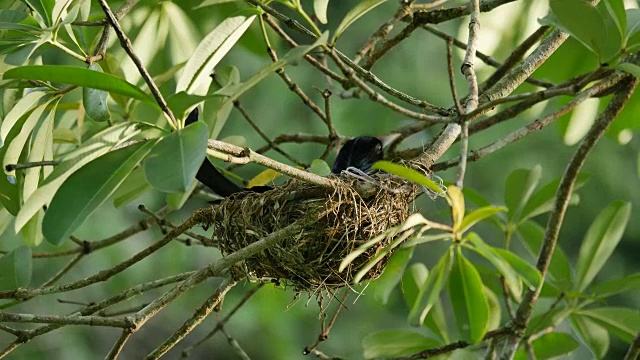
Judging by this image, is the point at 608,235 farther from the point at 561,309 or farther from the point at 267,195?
the point at 267,195

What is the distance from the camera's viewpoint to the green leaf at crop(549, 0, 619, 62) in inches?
48.1

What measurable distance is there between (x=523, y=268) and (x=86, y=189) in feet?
1.68

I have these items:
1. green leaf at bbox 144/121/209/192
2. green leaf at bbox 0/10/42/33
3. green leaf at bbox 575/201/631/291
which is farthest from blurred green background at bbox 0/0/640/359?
green leaf at bbox 144/121/209/192

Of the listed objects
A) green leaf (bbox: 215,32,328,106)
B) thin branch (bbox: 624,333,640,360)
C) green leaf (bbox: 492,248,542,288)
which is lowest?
thin branch (bbox: 624,333,640,360)

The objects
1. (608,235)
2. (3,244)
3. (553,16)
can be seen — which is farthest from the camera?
(3,244)

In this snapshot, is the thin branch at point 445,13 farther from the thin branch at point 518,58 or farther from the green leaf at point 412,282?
the green leaf at point 412,282

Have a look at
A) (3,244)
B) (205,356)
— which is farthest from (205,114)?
(205,356)

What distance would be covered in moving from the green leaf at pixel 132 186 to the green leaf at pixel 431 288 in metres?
0.68

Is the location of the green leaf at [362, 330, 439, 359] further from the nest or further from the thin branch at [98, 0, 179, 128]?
the thin branch at [98, 0, 179, 128]

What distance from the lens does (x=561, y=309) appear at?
2049 millimetres

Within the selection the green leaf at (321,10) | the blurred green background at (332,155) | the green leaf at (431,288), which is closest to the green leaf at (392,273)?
the green leaf at (431,288)

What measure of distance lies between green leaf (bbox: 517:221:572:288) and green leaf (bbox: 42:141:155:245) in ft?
4.19

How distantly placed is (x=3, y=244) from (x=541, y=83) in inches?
96.4

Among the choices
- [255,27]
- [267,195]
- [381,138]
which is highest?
[255,27]
